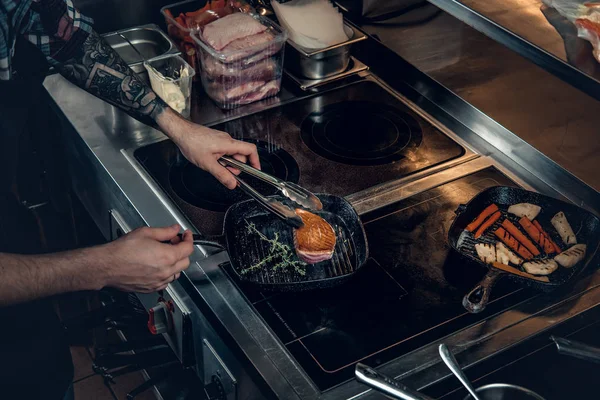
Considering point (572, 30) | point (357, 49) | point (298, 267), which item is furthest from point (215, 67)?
point (572, 30)

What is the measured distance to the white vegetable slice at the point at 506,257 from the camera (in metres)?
1.43

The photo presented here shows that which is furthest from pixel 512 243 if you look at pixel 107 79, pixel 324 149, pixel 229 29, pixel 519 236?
pixel 107 79

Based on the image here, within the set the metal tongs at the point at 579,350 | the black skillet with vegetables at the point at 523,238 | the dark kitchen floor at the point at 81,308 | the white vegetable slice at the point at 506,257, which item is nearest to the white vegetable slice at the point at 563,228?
the black skillet with vegetables at the point at 523,238

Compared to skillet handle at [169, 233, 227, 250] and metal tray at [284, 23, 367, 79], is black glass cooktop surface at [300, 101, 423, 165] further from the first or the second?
skillet handle at [169, 233, 227, 250]

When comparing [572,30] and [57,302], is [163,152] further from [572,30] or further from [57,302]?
[572,30]

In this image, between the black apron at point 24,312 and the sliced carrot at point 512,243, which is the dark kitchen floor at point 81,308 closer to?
the black apron at point 24,312

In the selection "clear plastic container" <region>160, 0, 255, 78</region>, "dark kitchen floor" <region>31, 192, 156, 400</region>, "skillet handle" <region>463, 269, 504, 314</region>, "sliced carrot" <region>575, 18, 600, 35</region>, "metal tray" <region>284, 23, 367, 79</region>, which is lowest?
"dark kitchen floor" <region>31, 192, 156, 400</region>

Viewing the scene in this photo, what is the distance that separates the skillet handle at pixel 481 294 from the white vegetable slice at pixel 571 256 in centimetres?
14

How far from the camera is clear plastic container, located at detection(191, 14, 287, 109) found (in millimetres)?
1792

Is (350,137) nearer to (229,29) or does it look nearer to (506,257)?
(229,29)

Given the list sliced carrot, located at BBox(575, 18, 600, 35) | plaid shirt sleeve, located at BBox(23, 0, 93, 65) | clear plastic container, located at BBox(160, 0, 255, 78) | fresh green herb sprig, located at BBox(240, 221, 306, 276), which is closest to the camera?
sliced carrot, located at BBox(575, 18, 600, 35)

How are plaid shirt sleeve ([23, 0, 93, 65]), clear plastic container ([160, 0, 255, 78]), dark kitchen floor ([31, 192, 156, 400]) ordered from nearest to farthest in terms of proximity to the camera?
1. plaid shirt sleeve ([23, 0, 93, 65])
2. clear plastic container ([160, 0, 255, 78])
3. dark kitchen floor ([31, 192, 156, 400])

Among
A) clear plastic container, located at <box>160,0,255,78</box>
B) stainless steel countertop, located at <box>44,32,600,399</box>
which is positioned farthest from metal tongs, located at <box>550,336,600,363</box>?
clear plastic container, located at <box>160,0,255,78</box>

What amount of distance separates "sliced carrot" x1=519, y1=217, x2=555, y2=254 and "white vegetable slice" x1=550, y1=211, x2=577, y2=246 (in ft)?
0.11
